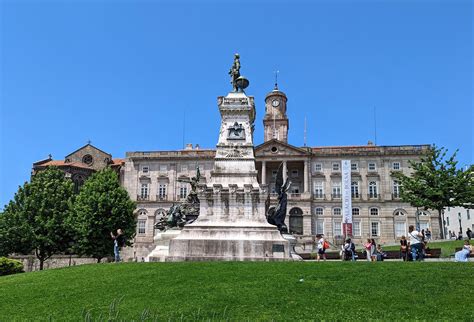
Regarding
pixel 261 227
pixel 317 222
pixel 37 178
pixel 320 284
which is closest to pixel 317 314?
pixel 320 284

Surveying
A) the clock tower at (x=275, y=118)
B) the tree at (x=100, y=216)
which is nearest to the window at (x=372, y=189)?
the clock tower at (x=275, y=118)

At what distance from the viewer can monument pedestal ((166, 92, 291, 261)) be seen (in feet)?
57.4

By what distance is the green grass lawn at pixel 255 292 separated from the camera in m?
9.61

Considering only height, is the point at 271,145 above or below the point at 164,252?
above

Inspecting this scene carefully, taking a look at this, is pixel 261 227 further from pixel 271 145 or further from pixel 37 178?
pixel 271 145

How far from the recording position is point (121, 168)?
71.6 meters

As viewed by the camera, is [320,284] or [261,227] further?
[261,227]

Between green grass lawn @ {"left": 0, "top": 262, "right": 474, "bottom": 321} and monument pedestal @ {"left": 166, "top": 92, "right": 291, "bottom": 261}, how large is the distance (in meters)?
2.34

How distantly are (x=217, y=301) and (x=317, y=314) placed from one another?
2.50m

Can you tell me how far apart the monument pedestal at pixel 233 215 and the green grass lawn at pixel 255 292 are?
7.69 ft

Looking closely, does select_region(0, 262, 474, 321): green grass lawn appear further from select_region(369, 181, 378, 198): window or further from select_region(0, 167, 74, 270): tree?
select_region(369, 181, 378, 198): window

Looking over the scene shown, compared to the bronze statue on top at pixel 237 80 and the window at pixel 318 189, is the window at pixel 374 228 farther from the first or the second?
the bronze statue on top at pixel 237 80

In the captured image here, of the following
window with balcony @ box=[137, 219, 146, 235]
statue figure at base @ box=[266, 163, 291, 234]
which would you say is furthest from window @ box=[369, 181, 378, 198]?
statue figure at base @ box=[266, 163, 291, 234]

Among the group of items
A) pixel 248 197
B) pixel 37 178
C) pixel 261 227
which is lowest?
pixel 261 227
